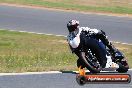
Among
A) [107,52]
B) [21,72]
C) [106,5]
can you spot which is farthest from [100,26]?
[107,52]

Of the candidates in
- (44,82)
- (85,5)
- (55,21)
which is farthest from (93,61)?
(85,5)

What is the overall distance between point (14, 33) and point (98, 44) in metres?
16.2

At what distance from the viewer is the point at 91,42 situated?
8.27 m

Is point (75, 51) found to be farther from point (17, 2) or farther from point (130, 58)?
point (17, 2)

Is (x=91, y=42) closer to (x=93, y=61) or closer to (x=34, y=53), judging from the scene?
(x=93, y=61)

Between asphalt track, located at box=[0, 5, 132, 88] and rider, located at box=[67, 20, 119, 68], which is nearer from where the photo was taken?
rider, located at box=[67, 20, 119, 68]

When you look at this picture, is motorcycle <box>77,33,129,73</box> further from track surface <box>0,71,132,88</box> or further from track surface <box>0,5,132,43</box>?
track surface <box>0,5,132,43</box>

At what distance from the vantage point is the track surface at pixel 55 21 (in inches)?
Result: 1013

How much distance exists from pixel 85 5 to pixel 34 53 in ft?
54.2

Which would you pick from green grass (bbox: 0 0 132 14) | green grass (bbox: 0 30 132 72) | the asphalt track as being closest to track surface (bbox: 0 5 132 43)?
the asphalt track

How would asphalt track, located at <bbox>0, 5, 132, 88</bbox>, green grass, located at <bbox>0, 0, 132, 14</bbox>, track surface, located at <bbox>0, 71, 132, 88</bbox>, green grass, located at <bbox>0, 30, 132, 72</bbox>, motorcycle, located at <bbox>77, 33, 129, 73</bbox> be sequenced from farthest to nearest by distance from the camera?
1. green grass, located at <bbox>0, 0, 132, 14</bbox>
2. asphalt track, located at <bbox>0, 5, 132, 88</bbox>
3. green grass, located at <bbox>0, 30, 132, 72</bbox>
4. track surface, located at <bbox>0, 71, 132, 88</bbox>
5. motorcycle, located at <bbox>77, 33, 129, 73</bbox>

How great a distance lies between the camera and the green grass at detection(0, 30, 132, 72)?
14914 mm

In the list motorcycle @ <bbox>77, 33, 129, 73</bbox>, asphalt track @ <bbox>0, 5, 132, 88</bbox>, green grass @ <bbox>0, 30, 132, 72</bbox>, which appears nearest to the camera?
motorcycle @ <bbox>77, 33, 129, 73</bbox>

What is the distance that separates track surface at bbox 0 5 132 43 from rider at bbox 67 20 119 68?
15.2 meters
